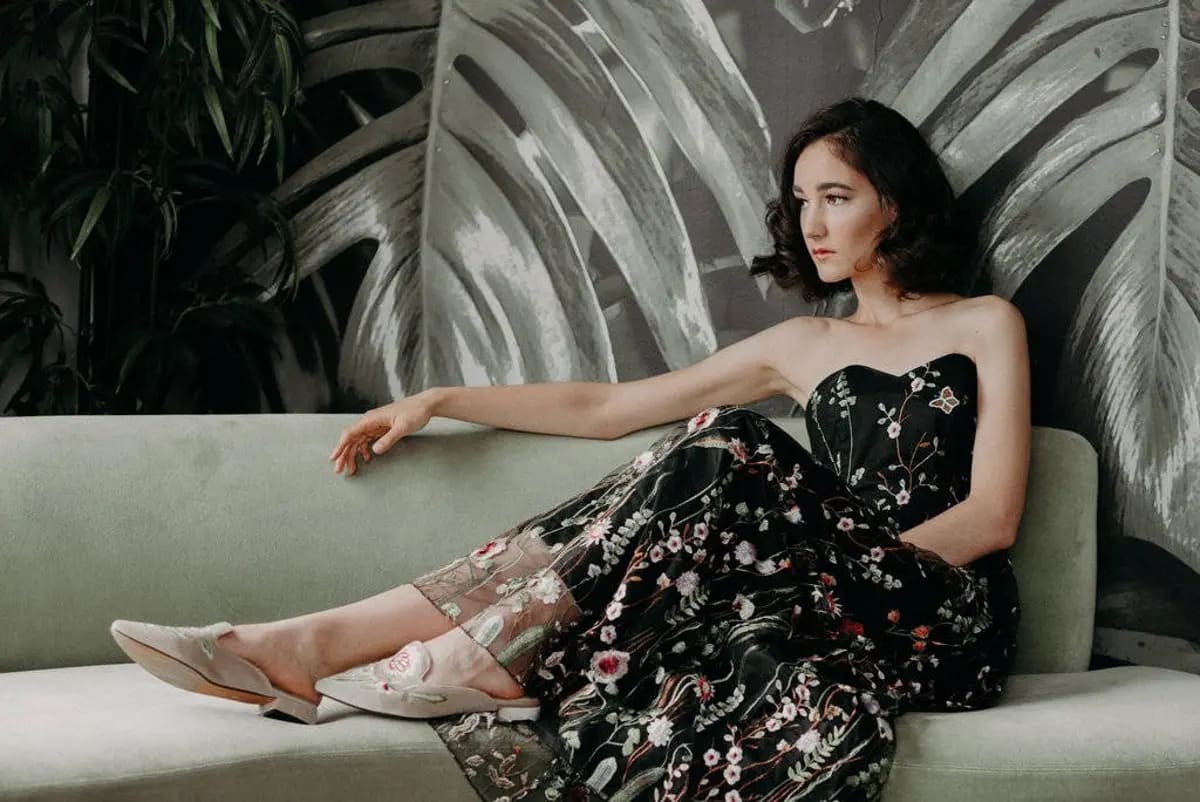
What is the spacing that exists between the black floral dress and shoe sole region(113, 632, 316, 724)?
0.23 metres

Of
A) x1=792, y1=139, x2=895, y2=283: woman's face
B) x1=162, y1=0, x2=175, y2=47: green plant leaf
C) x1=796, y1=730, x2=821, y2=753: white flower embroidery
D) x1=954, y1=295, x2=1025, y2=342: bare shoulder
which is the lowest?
x1=796, y1=730, x2=821, y2=753: white flower embroidery

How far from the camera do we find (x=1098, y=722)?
6.23ft

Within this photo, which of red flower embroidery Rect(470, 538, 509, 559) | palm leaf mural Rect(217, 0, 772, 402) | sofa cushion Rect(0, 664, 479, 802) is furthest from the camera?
palm leaf mural Rect(217, 0, 772, 402)

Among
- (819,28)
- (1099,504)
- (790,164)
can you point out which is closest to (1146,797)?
(1099,504)

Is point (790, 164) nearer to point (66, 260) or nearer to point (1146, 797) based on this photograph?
point (1146, 797)

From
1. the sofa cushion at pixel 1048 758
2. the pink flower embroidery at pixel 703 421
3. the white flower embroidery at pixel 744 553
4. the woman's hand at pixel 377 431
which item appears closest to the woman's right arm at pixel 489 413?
the woman's hand at pixel 377 431

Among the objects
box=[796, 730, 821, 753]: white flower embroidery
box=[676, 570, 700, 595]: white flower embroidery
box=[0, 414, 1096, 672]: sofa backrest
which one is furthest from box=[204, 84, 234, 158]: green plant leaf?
box=[796, 730, 821, 753]: white flower embroidery

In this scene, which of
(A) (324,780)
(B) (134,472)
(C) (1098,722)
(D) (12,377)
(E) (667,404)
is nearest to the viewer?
(A) (324,780)

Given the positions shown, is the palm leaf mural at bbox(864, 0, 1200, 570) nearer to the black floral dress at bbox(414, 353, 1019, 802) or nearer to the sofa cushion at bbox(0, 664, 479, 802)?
the black floral dress at bbox(414, 353, 1019, 802)

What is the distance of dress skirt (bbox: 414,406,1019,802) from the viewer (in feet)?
5.97

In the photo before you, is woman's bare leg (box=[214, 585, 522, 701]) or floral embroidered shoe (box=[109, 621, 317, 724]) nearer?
floral embroidered shoe (box=[109, 621, 317, 724])

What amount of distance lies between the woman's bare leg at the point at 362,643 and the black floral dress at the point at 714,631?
3 centimetres

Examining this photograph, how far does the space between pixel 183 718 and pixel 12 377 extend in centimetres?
166

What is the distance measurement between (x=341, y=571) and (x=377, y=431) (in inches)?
10.3
